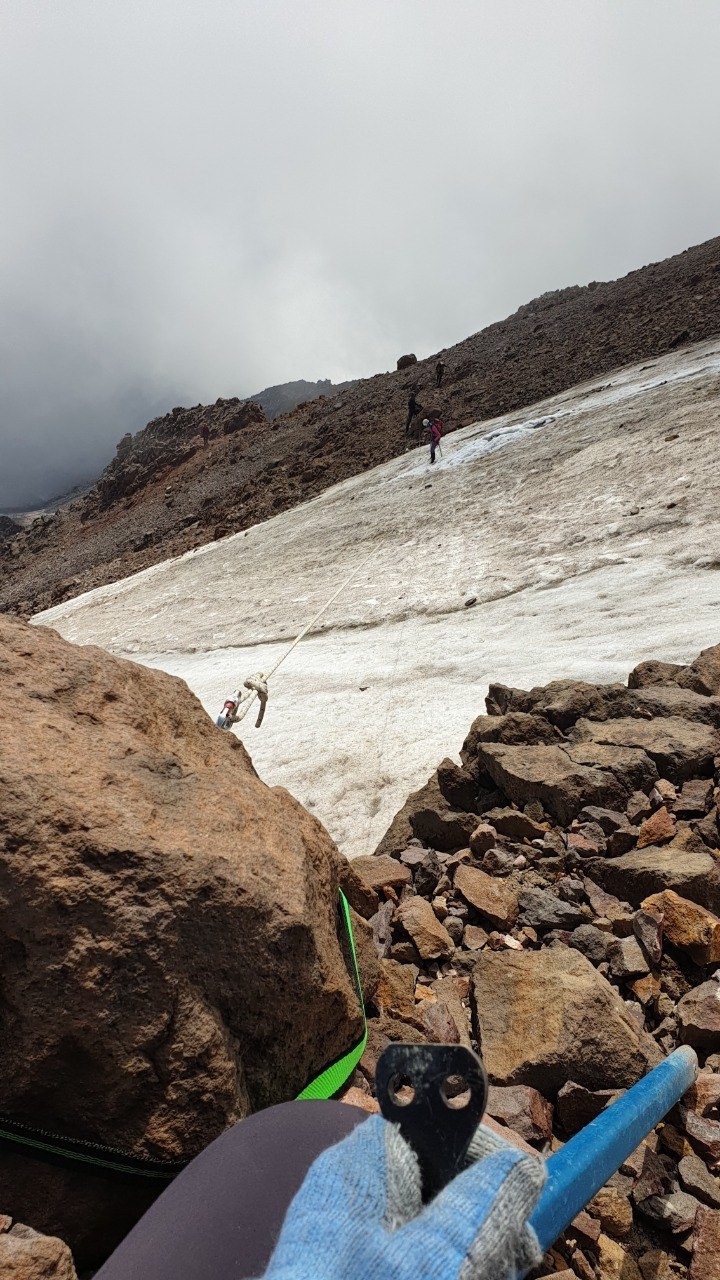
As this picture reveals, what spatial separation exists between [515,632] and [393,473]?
38.3 ft

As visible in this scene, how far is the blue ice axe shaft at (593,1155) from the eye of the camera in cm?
109

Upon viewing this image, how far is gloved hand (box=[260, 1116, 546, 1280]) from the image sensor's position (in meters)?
0.97

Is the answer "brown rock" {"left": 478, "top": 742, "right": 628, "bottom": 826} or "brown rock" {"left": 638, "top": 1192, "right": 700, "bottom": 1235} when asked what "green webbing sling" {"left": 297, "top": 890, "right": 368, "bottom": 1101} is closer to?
"brown rock" {"left": 638, "top": 1192, "right": 700, "bottom": 1235}

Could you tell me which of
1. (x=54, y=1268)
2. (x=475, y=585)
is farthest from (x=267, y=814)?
(x=475, y=585)

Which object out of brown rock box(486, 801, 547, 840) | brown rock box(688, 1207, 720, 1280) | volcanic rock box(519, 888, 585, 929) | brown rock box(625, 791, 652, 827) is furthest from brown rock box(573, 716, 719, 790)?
brown rock box(688, 1207, 720, 1280)

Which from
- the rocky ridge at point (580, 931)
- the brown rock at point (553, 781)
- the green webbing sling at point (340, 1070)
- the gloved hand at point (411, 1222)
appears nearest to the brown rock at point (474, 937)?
the rocky ridge at point (580, 931)

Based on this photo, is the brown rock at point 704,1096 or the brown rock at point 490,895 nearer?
the brown rock at point 704,1096

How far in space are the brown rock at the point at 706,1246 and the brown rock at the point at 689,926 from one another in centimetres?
85

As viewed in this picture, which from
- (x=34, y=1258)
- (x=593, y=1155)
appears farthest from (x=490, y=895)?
(x=34, y=1258)

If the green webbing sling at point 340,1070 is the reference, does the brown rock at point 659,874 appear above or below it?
below

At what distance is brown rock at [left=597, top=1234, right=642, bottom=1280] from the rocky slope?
18.2m

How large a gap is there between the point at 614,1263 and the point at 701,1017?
79 cm

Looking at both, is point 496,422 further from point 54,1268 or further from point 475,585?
point 54,1268

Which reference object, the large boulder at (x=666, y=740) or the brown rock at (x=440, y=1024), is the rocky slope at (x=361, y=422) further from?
the brown rock at (x=440, y=1024)
